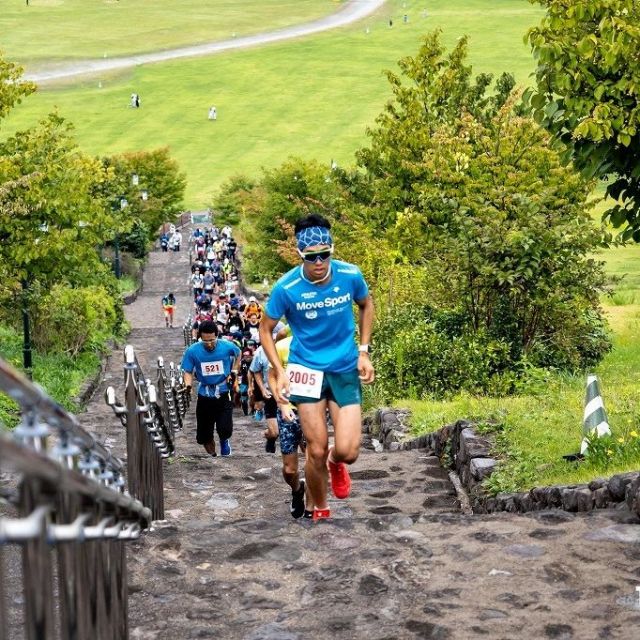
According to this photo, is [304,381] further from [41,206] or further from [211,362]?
[41,206]

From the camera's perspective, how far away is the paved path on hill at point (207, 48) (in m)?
134

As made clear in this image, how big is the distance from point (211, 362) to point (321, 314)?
17.6ft

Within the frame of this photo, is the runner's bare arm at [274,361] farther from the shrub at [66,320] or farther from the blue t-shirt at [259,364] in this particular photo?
the shrub at [66,320]

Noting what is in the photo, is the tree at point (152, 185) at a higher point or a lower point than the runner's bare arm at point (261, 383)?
lower

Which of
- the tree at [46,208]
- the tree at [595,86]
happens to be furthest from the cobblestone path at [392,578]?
the tree at [46,208]

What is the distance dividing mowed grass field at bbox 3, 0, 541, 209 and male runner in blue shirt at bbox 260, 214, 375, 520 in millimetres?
89925

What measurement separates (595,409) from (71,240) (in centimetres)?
1862

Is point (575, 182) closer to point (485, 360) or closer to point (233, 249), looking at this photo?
point (485, 360)

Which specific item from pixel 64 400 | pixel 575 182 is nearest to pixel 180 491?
pixel 64 400

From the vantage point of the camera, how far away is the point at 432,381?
16750 millimetres

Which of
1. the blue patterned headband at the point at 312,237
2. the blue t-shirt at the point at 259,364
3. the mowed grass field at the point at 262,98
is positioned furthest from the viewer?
the mowed grass field at the point at 262,98

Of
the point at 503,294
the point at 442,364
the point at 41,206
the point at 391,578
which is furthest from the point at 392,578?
the point at 41,206

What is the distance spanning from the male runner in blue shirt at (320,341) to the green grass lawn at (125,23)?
13299 centimetres

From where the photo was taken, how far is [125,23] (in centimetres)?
16100
